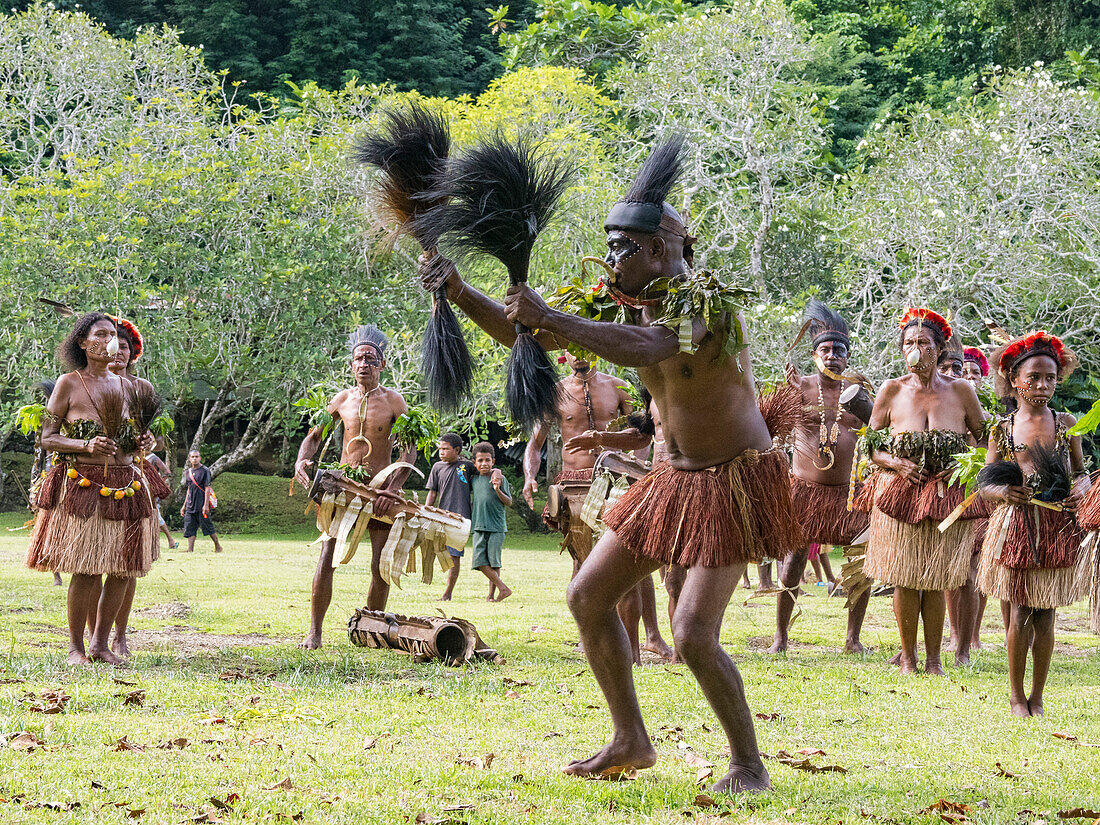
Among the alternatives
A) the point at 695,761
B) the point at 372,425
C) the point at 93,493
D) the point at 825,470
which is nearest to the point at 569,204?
the point at 825,470

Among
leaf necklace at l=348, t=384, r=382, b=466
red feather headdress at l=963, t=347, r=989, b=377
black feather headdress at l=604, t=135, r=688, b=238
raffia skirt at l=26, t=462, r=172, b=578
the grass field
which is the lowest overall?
the grass field

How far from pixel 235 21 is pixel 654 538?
26.4 metres

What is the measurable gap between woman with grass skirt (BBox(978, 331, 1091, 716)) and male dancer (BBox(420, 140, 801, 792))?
180cm

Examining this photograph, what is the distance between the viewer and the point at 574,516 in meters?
6.95

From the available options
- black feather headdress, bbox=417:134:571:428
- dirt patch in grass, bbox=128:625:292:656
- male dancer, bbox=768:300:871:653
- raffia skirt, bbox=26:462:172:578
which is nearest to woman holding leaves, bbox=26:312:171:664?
raffia skirt, bbox=26:462:172:578

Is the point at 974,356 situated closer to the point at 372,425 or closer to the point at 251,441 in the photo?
the point at 372,425

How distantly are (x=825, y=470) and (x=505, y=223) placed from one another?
4554 mm

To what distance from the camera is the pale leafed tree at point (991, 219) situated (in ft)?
56.8

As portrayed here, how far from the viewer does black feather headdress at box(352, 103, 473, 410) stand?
414 centimetres

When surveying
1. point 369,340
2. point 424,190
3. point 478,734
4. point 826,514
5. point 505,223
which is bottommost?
point 478,734

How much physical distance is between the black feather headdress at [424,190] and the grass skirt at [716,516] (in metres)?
0.74

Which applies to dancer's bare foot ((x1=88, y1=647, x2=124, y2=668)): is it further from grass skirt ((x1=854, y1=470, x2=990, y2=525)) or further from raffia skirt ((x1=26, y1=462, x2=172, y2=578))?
grass skirt ((x1=854, y1=470, x2=990, y2=525))

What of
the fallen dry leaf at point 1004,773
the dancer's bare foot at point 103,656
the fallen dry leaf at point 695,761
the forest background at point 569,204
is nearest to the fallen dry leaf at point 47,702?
the dancer's bare foot at point 103,656

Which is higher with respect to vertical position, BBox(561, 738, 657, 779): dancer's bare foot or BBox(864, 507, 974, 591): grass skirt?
BBox(864, 507, 974, 591): grass skirt
